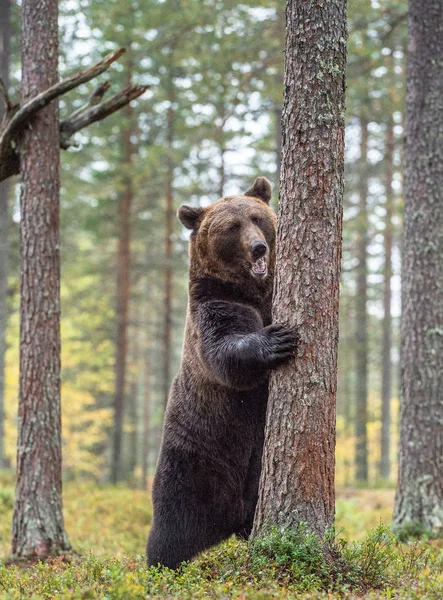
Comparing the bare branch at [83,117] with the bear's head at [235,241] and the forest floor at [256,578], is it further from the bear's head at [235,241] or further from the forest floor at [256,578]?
the forest floor at [256,578]

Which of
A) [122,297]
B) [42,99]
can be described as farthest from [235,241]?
[122,297]

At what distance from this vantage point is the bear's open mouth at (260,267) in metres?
5.56

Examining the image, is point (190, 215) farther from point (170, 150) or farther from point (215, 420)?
point (170, 150)

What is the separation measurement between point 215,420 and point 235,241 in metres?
1.61

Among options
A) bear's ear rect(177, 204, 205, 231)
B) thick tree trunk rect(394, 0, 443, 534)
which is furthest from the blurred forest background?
bear's ear rect(177, 204, 205, 231)

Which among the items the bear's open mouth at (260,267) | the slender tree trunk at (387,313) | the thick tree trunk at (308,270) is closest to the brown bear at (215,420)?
the bear's open mouth at (260,267)

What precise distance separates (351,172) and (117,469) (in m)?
12.3

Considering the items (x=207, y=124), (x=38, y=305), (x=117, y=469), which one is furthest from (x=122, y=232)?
(x=38, y=305)

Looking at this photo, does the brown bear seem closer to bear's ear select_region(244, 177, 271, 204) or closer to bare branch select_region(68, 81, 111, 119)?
bear's ear select_region(244, 177, 271, 204)

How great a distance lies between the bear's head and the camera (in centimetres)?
565

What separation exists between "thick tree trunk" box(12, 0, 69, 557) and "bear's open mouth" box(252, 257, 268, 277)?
343 cm

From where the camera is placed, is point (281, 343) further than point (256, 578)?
Yes

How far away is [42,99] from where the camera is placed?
7.84 meters

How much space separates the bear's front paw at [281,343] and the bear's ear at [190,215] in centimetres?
205
